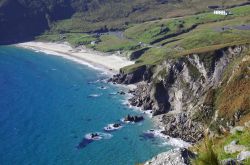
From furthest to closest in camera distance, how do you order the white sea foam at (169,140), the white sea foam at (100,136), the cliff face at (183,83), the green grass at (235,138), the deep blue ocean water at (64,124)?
1. the cliff face at (183,83)
2. the white sea foam at (100,136)
3. the white sea foam at (169,140)
4. the deep blue ocean water at (64,124)
5. the green grass at (235,138)

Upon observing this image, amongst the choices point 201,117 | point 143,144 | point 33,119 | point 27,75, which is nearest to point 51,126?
point 33,119

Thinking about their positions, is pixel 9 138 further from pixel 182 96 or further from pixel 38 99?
pixel 182 96

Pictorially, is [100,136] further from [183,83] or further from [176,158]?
[176,158]

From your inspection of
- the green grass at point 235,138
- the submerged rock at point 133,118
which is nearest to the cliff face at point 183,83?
the submerged rock at point 133,118

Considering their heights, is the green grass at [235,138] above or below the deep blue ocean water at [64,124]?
above

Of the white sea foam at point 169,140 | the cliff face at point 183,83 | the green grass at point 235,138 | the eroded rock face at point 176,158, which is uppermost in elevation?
the eroded rock face at point 176,158

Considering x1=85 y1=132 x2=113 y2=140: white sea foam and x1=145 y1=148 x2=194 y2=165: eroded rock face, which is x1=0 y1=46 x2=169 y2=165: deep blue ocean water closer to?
x1=85 y1=132 x2=113 y2=140: white sea foam

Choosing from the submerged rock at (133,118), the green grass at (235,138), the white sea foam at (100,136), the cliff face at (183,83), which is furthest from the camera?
the submerged rock at (133,118)

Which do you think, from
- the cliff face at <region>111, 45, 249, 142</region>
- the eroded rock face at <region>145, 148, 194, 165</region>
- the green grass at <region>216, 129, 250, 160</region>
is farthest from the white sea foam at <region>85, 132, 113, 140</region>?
the eroded rock face at <region>145, 148, 194, 165</region>

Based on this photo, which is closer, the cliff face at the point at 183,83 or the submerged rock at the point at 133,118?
the cliff face at the point at 183,83

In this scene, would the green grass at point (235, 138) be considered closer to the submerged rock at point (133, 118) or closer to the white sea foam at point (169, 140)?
the white sea foam at point (169, 140)
